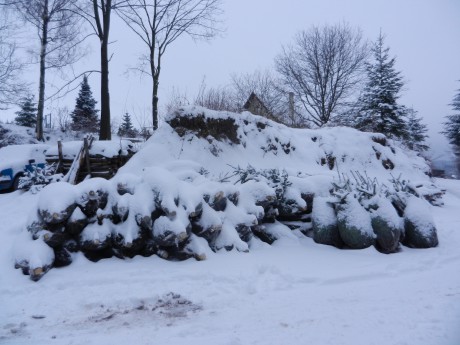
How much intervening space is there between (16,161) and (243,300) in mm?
9052

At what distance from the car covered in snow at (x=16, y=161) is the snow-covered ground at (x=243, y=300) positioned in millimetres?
5760

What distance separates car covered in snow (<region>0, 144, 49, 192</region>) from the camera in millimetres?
8352

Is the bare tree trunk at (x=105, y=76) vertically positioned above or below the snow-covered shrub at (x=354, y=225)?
above

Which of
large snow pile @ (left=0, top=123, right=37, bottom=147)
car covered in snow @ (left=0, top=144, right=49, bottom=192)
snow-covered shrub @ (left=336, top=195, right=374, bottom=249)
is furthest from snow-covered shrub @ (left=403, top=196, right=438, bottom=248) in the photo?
large snow pile @ (left=0, top=123, right=37, bottom=147)

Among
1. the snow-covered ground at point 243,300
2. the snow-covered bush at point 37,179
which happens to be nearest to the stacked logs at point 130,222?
the snow-covered ground at point 243,300

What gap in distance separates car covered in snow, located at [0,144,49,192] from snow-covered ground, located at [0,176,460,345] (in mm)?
5760

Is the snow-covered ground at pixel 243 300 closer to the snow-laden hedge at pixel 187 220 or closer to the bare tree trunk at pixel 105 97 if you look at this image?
the snow-laden hedge at pixel 187 220

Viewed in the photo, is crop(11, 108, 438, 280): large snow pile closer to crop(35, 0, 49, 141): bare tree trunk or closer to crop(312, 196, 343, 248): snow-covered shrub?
crop(312, 196, 343, 248): snow-covered shrub

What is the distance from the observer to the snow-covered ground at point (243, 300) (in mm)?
2064

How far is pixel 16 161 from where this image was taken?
8727 mm

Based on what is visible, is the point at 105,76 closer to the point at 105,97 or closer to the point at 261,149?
the point at 105,97

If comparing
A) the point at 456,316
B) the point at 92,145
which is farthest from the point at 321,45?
the point at 456,316

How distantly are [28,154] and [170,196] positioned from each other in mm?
8151

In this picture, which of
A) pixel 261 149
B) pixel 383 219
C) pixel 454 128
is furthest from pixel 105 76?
pixel 454 128
